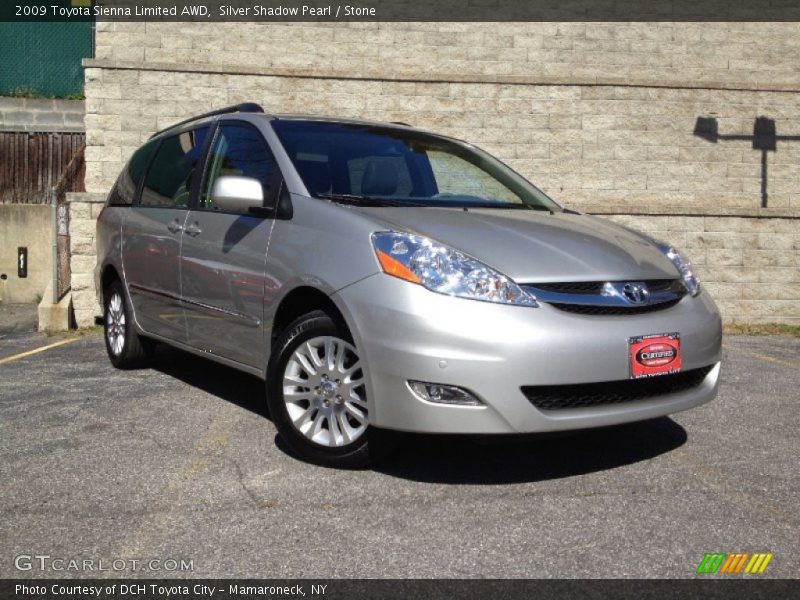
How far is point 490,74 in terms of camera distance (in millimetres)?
11164

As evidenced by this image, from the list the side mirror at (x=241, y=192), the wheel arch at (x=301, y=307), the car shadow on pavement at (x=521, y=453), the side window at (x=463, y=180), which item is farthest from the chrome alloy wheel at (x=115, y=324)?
the side window at (x=463, y=180)

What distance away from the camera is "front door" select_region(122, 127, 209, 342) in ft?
17.7

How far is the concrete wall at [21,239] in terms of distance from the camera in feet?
45.1

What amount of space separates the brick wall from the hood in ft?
20.4

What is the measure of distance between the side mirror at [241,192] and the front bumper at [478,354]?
936mm

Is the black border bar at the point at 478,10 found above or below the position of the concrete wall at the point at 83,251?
above

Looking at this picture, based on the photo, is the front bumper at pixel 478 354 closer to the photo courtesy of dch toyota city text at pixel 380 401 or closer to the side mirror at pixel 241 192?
the photo courtesy of dch toyota city text at pixel 380 401

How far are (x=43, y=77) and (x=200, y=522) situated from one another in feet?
56.6

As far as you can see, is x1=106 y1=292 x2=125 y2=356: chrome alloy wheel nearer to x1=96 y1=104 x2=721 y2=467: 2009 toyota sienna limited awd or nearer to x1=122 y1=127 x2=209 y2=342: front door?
x1=122 y1=127 x2=209 y2=342: front door

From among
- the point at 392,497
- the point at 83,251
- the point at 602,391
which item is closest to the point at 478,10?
the point at 83,251

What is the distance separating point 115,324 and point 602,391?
4.11m

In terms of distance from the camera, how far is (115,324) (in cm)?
660

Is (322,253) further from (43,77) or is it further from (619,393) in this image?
(43,77)

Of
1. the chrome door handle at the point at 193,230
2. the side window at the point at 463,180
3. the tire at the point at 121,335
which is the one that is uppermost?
the side window at the point at 463,180
